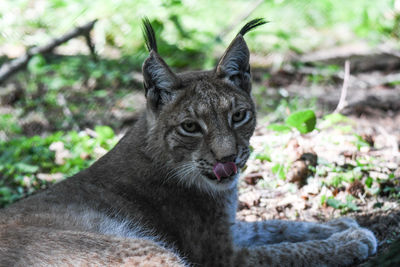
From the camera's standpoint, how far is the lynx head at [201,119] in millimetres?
3291

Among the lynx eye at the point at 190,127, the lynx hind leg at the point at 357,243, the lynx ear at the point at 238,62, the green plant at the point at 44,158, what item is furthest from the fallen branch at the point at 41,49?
the lynx hind leg at the point at 357,243

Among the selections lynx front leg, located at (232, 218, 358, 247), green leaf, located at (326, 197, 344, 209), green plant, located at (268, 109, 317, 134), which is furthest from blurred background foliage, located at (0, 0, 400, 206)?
lynx front leg, located at (232, 218, 358, 247)

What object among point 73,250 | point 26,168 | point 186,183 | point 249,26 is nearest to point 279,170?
point 186,183

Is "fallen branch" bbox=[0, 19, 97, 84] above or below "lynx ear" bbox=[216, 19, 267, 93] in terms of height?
above

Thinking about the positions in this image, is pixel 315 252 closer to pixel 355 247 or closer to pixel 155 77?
pixel 355 247

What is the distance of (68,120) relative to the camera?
21.4 feet

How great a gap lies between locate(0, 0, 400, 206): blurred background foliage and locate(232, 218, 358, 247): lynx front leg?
2157mm

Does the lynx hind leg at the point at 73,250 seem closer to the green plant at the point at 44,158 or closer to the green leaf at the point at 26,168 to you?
the green plant at the point at 44,158

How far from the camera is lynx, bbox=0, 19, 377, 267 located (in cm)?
323

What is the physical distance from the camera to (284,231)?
389cm

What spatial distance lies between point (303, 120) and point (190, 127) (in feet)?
5.35

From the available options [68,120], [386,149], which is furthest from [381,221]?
[68,120]

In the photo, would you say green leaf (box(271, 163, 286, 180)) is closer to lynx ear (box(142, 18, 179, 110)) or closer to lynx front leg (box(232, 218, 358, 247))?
lynx front leg (box(232, 218, 358, 247))

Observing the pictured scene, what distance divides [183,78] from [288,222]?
4.98 feet
